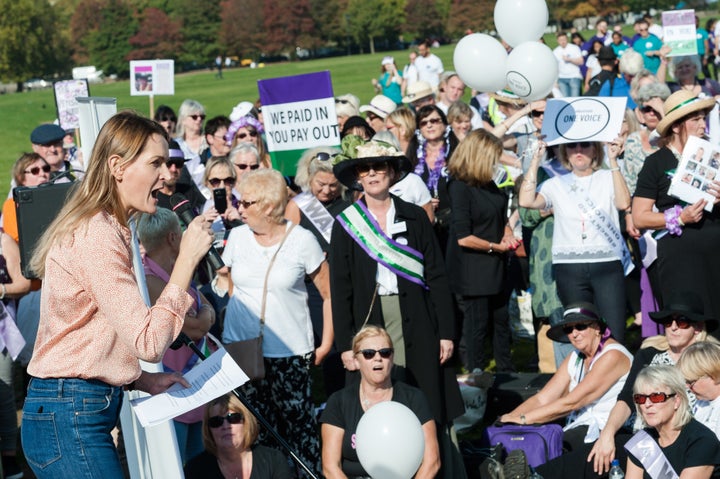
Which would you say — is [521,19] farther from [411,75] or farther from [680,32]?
[411,75]

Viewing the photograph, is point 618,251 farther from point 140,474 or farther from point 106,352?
point 106,352

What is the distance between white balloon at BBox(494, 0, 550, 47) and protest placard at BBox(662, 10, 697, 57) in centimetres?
714

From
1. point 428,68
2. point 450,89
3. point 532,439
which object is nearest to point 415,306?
point 532,439

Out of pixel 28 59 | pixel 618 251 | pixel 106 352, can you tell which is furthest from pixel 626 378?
pixel 28 59

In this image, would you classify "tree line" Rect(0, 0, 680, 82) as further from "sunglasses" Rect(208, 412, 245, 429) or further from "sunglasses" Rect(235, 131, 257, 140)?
"sunglasses" Rect(208, 412, 245, 429)


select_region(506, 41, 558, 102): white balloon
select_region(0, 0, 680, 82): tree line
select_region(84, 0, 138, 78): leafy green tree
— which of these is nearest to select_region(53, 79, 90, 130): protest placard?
select_region(506, 41, 558, 102): white balloon

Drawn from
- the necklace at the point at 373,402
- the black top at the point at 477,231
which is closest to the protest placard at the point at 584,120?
the black top at the point at 477,231

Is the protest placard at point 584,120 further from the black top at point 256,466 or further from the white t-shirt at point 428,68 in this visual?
the white t-shirt at point 428,68

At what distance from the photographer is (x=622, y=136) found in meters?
9.44

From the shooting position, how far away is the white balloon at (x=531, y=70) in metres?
8.37

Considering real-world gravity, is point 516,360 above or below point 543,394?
below

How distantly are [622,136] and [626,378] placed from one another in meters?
3.26

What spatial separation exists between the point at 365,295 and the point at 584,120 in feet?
7.51

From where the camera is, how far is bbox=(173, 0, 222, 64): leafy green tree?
357ft
